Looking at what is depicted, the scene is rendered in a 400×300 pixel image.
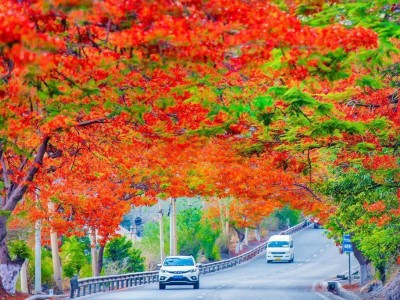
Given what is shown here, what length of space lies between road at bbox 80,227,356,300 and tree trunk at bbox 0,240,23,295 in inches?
196

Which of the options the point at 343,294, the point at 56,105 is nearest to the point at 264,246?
the point at 343,294

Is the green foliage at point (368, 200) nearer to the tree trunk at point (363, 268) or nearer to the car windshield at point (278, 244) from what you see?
the tree trunk at point (363, 268)

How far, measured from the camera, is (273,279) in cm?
5769

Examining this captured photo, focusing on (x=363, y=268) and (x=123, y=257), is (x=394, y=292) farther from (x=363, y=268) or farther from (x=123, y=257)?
(x=123, y=257)

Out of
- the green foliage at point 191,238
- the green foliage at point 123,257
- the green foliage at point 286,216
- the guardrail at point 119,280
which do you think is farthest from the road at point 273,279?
the green foliage at point 123,257

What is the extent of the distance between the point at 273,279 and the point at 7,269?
26841 millimetres

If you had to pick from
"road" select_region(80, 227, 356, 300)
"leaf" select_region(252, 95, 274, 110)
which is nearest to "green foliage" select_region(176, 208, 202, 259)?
"road" select_region(80, 227, 356, 300)

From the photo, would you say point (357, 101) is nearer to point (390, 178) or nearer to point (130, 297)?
point (390, 178)

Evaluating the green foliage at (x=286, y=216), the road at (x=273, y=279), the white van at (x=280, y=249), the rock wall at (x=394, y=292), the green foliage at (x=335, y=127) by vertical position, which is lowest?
the rock wall at (x=394, y=292)

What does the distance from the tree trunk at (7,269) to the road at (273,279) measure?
16.3ft

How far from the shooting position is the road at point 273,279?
3888 cm

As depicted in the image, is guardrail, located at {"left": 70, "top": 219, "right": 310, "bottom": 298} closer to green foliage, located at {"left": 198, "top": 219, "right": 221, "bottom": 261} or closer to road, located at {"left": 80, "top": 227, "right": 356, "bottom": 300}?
road, located at {"left": 80, "top": 227, "right": 356, "bottom": 300}

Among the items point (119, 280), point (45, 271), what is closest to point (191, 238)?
point (119, 280)

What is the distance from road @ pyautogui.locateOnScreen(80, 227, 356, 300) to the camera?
38875 mm
